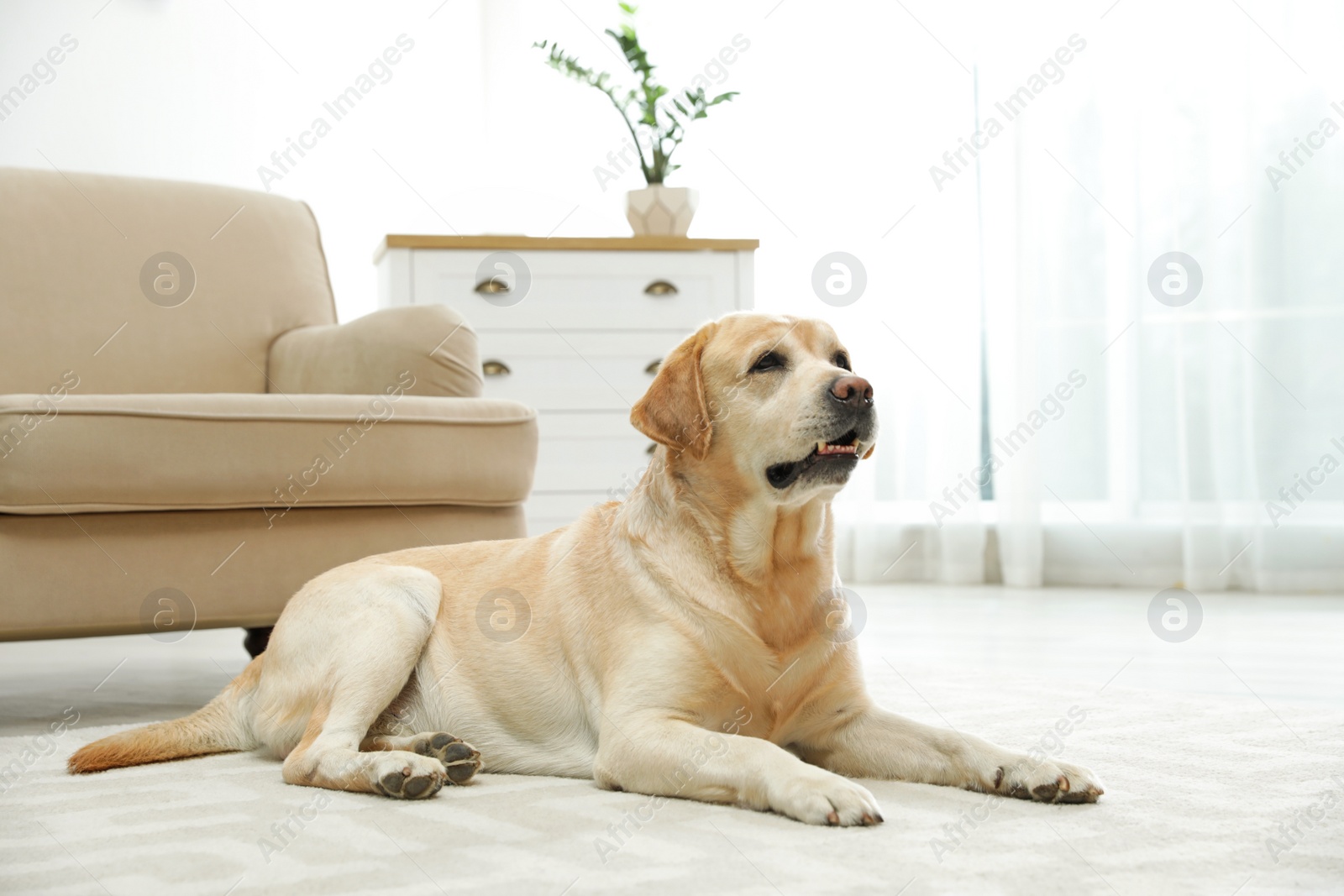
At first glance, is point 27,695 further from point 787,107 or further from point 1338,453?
point 1338,453

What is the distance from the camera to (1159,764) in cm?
179

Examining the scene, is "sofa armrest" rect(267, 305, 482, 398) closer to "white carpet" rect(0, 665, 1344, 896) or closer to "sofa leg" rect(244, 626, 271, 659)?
"sofa leg" rect(244, 626, 271, 659)

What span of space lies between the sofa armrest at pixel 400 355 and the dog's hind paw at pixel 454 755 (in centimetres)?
133

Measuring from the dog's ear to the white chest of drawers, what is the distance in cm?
201

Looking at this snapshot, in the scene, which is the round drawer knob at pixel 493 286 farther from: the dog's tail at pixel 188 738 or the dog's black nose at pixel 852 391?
the dog's black nose at pixel 852 391

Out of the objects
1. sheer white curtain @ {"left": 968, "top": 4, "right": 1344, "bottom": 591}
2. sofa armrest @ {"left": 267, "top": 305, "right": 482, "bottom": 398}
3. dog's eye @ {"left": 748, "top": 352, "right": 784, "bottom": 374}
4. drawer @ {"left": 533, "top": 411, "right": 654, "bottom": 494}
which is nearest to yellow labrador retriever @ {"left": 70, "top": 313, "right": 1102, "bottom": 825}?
dog's eye @ {"left": 748, "top": 352, "right": 784, "bottom": 374}

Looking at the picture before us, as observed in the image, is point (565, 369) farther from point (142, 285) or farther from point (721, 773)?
point (721, 773)

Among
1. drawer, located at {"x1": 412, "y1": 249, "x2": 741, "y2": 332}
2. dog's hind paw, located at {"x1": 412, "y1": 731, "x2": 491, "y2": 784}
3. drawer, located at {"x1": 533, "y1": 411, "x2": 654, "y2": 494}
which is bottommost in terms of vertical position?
dog's hind paw, located at {"x1": 412, "y1": 731, "x2": 491, "y2": 784}

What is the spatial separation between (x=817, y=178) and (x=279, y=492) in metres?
3.36

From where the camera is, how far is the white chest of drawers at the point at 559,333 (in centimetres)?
388

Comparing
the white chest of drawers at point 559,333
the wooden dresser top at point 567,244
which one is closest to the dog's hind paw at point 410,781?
the white chest of drawers at point 559,333

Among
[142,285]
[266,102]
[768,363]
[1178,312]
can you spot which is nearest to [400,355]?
[142,285]

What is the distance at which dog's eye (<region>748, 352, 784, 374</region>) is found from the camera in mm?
1811

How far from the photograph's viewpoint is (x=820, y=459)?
1.71m
